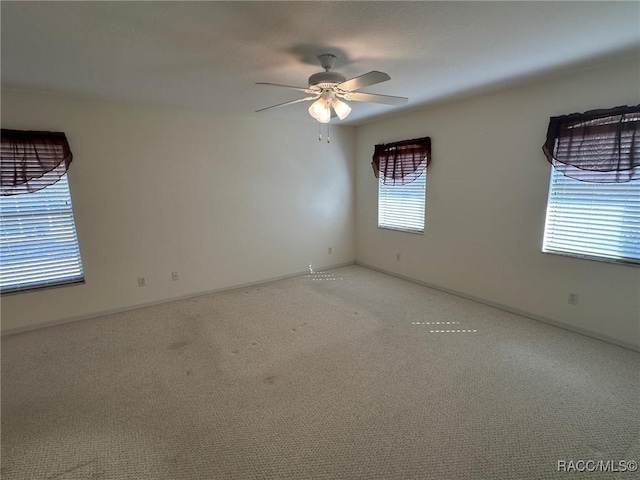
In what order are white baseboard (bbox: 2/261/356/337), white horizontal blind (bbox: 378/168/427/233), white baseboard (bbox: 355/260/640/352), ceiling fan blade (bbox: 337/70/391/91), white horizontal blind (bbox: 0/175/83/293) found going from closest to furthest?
ceiling fan blade (bbox: 337/70/391/91), white baseboard (bbox: 355/260/640/352), white horizontal blind (bbox: 0/175/83/293), white baseboard (bbox: 2/261/356/337), white horizontal blind (bbox: 378/168/427/233)

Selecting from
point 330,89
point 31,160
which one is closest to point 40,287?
point 31,160

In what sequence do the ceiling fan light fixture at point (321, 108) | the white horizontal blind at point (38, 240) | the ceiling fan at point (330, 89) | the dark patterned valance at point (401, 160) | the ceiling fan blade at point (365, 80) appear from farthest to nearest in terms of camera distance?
1. the dark patterned valance at point (401, 160)
2. the white horizontal blind at point (38, 240)
3. the ceiling fan light fixture at point (321, 108)
4. the ceiling fan at point (330, 89)
5. the ceiling fan blade at point (365, 80)

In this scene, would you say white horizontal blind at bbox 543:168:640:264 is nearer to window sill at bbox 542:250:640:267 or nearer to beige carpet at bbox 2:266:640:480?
window sill at bbox 542:250:640:267

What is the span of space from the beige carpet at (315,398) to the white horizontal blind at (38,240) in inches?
22.9

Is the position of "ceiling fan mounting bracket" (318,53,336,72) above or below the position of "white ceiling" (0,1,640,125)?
below

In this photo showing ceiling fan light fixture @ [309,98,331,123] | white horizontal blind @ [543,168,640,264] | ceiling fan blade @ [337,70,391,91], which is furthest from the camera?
white horizontal blind @ [543,168,640,264]

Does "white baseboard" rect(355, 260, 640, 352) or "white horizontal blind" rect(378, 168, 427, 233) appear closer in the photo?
"white baseboard" rect(355, 260, 640, 352)

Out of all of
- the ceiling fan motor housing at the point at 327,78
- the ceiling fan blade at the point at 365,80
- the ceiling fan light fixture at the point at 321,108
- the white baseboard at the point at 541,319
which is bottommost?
the white baseboard at the point at 541,319

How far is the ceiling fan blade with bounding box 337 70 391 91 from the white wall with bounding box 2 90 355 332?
2.40 metres

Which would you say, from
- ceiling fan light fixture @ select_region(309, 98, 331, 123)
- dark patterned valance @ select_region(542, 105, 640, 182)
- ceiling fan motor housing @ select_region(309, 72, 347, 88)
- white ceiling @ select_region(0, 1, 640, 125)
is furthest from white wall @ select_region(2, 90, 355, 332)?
dark patterned valance @ select_region(542, 105, 640, 182)

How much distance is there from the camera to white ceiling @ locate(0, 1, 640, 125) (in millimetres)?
1648

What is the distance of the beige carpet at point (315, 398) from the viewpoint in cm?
165

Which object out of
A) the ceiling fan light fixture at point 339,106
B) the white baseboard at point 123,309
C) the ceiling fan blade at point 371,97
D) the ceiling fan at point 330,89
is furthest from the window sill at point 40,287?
the ceiling fan blade at point 371,97

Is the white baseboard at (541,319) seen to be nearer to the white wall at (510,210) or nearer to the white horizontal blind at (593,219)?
the white wall at (510,210)
